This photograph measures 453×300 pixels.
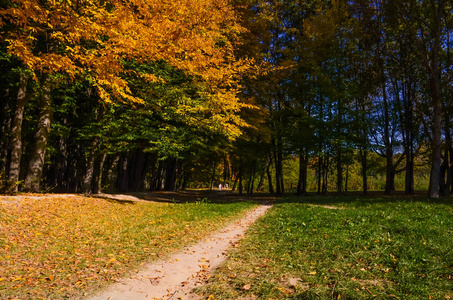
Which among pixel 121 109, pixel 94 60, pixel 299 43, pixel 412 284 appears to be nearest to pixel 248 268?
pixel 412 284

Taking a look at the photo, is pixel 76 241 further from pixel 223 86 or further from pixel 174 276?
pixel 223 86

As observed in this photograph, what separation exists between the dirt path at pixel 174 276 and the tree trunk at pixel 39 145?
370 inches

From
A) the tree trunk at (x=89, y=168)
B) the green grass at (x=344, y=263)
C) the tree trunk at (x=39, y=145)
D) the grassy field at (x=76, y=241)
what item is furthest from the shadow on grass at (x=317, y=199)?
the green grass at (x=344, y=263)

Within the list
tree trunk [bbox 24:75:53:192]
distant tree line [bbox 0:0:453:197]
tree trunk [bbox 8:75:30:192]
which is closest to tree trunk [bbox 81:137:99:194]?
distant tree line [bbox 0:0:453:197]

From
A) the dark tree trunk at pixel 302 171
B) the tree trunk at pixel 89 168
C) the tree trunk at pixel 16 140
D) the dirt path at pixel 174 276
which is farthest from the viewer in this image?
the dark tree trunk at pixel 302 171

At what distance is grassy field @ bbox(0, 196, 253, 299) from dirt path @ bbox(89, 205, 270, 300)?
37 centimetres

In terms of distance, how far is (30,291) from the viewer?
411 cm

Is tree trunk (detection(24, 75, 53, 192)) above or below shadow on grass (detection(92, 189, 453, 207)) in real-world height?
above

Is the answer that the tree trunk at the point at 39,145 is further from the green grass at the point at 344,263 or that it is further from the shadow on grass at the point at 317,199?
the green grass at the point at 344,263

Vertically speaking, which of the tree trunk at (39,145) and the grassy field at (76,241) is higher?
the tree trunk at (39,145)

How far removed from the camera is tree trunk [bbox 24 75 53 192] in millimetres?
A: 12000

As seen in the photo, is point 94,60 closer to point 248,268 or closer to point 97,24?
point 97,24

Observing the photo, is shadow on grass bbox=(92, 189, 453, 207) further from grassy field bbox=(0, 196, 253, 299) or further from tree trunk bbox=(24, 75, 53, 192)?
grassy field bbox=(0, 196, 253, 299)

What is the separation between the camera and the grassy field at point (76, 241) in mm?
4516
